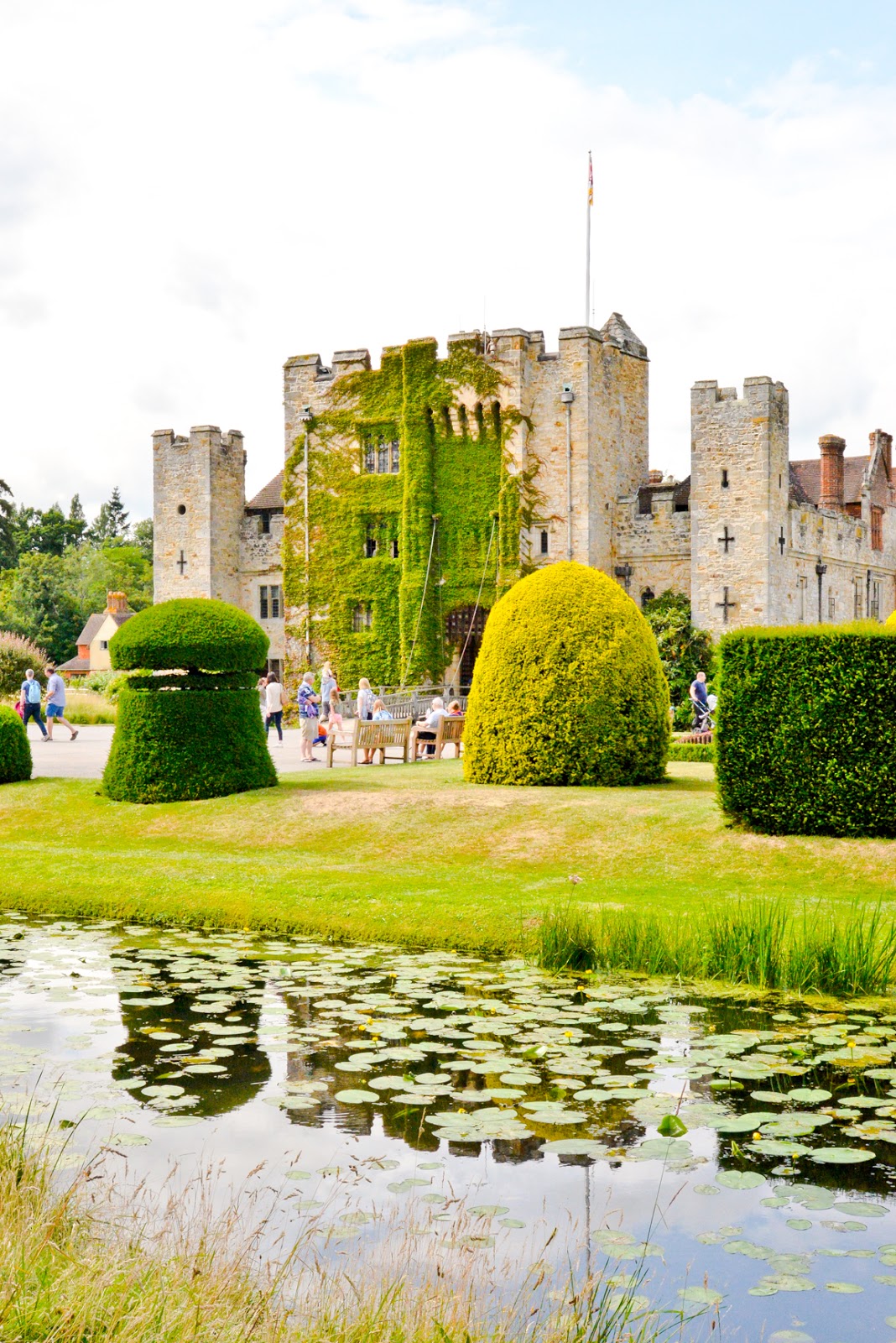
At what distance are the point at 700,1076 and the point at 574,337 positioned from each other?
111ft

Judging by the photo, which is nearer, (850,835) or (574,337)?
(850,835)

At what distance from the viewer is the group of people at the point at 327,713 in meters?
22.2

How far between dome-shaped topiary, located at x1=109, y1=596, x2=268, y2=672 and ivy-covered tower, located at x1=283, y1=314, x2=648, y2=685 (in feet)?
72.0

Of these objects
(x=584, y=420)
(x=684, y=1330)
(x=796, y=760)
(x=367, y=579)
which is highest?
(x=584, y=420)

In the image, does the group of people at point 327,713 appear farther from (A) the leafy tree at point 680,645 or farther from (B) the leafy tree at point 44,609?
(B) the leafy tree at point 44,609

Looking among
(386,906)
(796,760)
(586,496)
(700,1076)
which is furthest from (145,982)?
(586,496)

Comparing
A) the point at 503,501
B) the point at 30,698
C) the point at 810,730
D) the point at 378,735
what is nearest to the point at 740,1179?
the point at 810,730

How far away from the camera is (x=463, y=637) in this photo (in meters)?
38.8

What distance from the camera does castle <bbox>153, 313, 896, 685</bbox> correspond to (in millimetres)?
37406

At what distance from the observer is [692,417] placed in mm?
37969

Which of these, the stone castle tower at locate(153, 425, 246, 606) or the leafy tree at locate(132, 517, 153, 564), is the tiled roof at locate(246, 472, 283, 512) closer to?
the stone castle tower at locate(153, 425, 246, 606)

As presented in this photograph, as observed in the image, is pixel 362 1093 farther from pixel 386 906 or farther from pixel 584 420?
pixel 584 420

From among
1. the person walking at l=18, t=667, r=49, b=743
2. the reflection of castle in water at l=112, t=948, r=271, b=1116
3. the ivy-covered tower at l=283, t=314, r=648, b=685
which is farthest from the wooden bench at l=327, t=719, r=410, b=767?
the ivy-covered tower at l=283, t=314, r=648, b=685

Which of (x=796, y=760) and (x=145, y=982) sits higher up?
(x=796, y=760)
